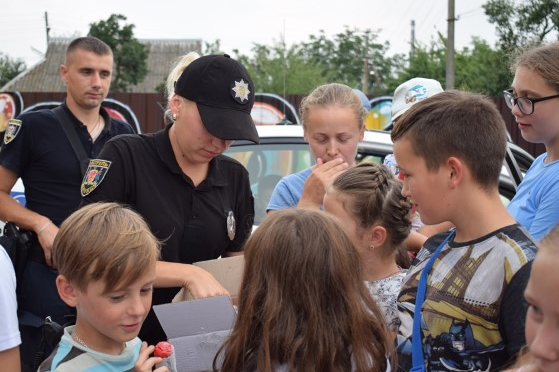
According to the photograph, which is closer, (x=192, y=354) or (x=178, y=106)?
(x=192, y=354)

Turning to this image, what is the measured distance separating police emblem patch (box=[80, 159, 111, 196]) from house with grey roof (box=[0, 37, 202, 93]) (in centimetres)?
5356

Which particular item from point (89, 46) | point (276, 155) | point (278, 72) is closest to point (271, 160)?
point (276, 155)

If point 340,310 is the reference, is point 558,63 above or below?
above

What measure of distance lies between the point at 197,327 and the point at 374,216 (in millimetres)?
875

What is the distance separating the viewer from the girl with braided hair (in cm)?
285

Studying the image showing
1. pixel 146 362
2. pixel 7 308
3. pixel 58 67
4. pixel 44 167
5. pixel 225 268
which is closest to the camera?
pixel 146 362

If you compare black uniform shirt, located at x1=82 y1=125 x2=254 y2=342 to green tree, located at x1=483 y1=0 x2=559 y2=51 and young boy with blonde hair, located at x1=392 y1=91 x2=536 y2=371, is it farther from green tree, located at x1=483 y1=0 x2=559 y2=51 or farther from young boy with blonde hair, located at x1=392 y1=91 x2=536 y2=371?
green tree, located at x1=483 y1=0 x2=559 y2=51

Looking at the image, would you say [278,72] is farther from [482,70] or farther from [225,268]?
[225,268]

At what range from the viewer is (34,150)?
4.34 metres

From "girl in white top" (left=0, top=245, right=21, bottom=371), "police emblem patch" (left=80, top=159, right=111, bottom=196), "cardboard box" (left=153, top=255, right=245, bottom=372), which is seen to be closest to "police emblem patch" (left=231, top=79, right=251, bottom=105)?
"police emblem patch" (left=80, top=159, right=111, bottom=196)

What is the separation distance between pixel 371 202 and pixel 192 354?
36.9 inches

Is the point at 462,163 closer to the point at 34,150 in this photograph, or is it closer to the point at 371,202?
the point at 371,202

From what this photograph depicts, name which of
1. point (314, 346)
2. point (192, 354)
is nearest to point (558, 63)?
point (314, 346)

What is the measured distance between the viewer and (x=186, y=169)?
3.01 metres
